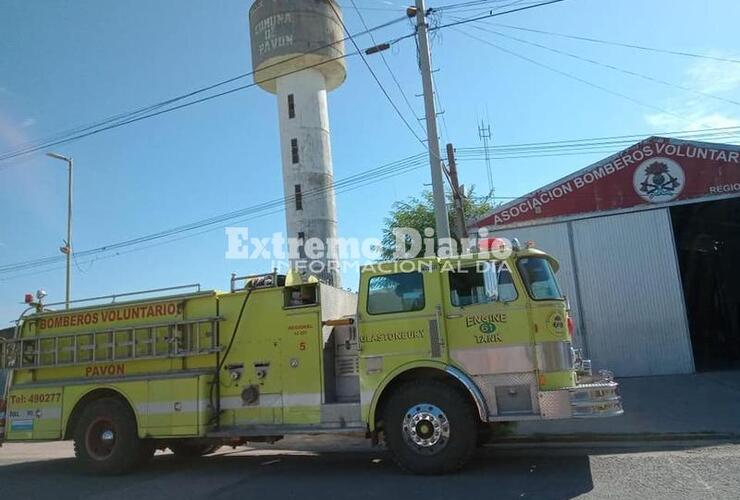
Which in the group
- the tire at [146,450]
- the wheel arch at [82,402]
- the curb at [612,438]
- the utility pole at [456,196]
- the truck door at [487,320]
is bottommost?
the curb at [612,438]

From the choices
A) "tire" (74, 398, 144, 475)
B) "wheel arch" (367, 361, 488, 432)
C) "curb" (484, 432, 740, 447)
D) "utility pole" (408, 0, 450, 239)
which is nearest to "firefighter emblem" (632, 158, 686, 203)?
"utility pole" (408, 0, 450, 239)

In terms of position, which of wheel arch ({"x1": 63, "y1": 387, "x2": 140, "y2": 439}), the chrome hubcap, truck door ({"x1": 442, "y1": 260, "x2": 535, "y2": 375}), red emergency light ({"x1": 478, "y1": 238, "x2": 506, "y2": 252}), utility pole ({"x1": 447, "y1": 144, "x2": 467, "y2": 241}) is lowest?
the chrome hubcap

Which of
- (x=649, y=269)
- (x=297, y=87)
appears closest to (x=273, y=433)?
(x=649, y=269)

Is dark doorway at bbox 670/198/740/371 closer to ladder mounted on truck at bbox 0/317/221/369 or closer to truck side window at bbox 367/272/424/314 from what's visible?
truck side window at bbox 367/272/424/314

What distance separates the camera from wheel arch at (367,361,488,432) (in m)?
7.42

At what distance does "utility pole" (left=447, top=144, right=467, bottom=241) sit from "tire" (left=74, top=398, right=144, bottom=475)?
822 centimetres

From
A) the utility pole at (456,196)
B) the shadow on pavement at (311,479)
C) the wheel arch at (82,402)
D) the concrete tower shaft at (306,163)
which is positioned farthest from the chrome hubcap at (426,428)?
the concrete tower shaft at (306,163)

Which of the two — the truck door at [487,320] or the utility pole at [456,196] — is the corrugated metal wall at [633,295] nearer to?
the utility pole at [456,196]

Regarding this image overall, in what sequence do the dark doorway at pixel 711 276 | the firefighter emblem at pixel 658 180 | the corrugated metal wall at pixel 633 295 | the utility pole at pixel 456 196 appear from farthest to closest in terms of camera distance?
the dark doorway at pixel 711 276, the firefighter emblem at pixel 658 180, the corrugated metal wall at pixel 633 295, the utility pole at pixel 456 196

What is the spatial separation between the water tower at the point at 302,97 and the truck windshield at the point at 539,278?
24.4 m

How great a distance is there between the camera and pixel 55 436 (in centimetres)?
939

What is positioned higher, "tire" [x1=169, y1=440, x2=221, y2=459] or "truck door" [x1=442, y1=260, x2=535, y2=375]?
"truck door" [x1=442, y1=260, x2=535, y2=375]

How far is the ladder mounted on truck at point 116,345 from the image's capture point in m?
8.98

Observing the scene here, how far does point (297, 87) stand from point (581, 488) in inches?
1165
